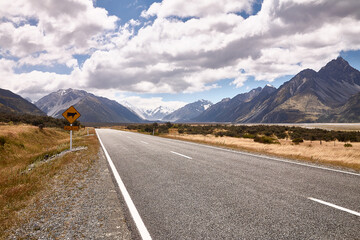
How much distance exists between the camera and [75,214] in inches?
150

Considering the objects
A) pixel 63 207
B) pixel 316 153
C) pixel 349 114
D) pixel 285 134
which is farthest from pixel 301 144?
pixel 349 114

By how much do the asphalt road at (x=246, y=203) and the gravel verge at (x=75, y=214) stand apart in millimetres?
483

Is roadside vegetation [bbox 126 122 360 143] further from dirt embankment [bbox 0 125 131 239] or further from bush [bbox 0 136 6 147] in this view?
dirt embankment [bbox 0 125 131 239]

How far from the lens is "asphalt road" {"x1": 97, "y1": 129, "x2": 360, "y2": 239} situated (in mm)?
3105

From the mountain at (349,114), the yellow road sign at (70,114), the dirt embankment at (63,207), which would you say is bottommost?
the dirt embankment at (63,207)

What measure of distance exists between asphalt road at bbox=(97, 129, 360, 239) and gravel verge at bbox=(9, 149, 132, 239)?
0.48 metres

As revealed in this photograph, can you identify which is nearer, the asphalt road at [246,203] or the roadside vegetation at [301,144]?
the asphalt road at [246,203]

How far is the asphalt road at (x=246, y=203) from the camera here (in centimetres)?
311

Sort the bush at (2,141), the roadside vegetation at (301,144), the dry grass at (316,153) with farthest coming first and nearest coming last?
the bush at (2,141) < the roadside vegetation at (301,144) < the dry grass at (316,153)

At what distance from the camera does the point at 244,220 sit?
344cm

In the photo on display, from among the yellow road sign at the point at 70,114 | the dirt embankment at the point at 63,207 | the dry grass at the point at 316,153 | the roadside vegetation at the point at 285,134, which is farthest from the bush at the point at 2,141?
the roadside vegetation at the point at 285,134

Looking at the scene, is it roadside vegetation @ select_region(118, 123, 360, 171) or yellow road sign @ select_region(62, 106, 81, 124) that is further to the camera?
yellow road sign @ select_region(62, 106, 81, 124)

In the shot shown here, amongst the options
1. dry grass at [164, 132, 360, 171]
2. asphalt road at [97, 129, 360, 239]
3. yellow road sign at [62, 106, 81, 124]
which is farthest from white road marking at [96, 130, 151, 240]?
yellow road sign at [62, 106, 81, 124]

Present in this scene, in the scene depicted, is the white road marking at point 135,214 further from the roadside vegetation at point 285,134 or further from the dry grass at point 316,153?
the roadside vegetation at point 285,134
